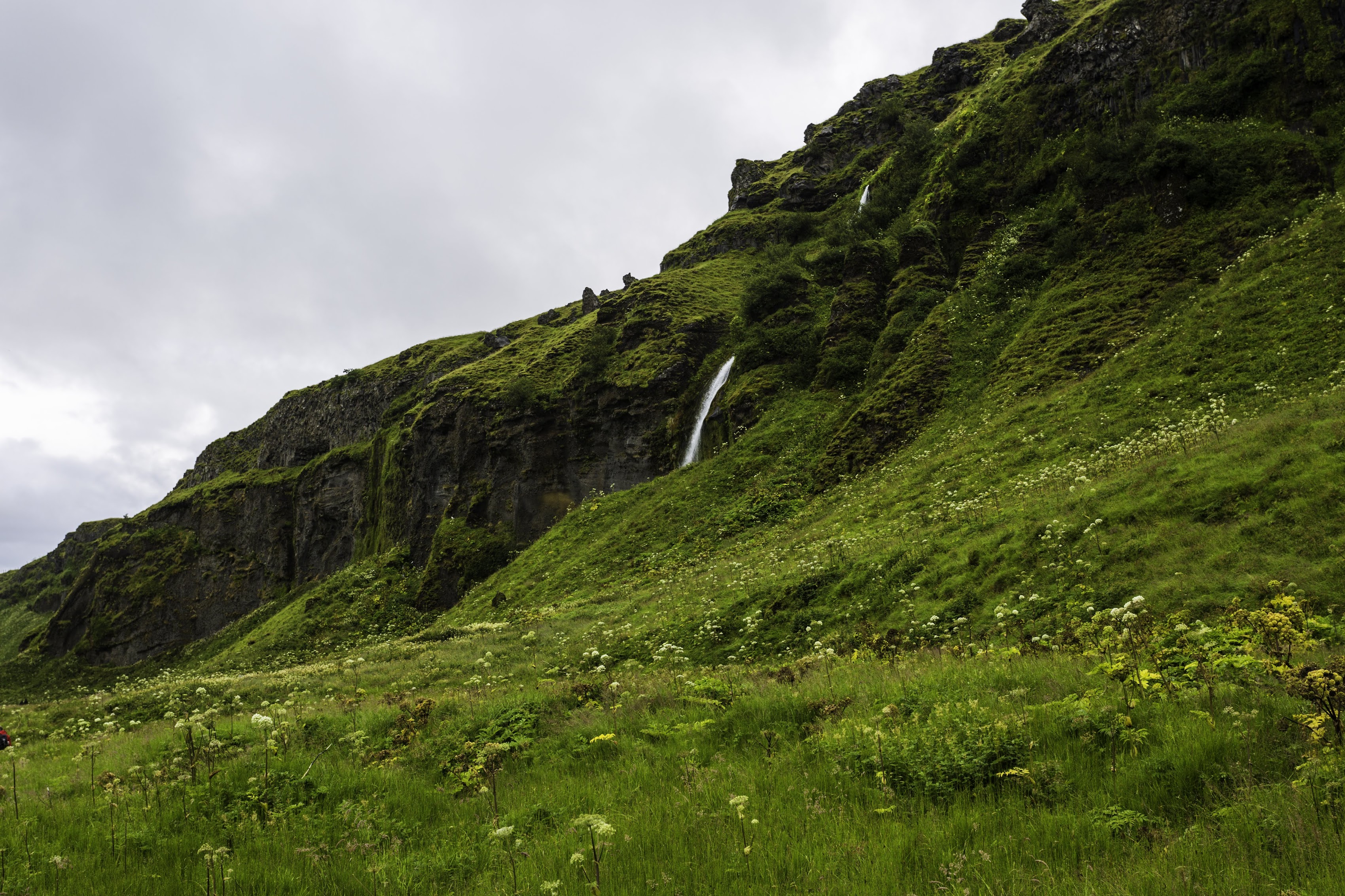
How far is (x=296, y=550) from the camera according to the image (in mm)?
96375

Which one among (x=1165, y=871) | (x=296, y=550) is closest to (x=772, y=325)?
(x=1165, y=871)

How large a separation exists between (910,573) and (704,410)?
39.5 m

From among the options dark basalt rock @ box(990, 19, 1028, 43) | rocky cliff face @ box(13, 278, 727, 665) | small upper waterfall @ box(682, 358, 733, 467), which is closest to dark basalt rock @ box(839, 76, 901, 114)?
dark basalt rock @ box(990, 19, 1028, 43)

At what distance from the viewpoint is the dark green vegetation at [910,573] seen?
4.59 m

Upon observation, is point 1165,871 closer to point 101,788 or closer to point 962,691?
point 962,691

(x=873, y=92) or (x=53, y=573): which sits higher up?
(x=873, y=92)

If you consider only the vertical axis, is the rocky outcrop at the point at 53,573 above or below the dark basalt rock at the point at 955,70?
below

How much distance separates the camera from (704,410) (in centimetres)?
5441

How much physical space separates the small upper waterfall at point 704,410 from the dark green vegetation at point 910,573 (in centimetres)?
184

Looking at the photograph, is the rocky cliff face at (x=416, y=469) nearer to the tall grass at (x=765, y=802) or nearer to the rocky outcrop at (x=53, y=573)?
the rocky outcrop at (x=53, y=573)

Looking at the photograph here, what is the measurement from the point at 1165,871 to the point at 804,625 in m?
12.6

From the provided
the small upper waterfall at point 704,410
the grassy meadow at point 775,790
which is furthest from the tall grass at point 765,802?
the small upper waterfall at point 704,410

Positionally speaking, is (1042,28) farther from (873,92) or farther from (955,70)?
(873,92)

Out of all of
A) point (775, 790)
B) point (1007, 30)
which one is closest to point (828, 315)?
point (775, 790)
